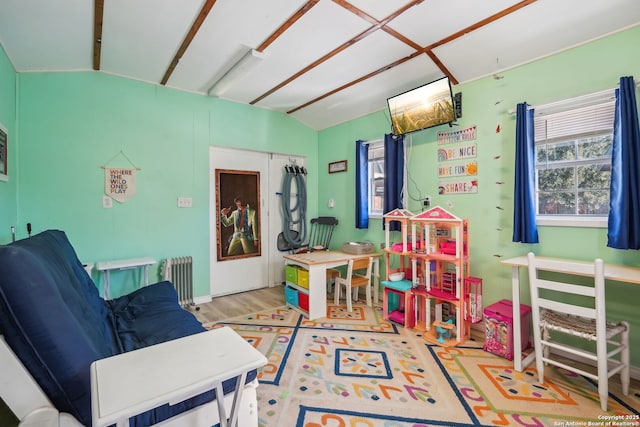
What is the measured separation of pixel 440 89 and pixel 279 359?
2828 millimetres

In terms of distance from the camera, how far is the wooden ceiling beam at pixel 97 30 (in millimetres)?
2067

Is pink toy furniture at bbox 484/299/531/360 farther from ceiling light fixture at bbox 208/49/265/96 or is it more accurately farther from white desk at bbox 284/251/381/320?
ceiling light fixture at bbox 208/49/265/96

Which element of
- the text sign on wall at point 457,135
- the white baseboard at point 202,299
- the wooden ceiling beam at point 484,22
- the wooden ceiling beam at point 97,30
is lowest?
the white baseboard at point 202,299

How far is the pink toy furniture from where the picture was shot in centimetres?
235

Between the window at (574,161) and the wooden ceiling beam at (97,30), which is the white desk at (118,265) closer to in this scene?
the wooden ceiling beam at (97,30)

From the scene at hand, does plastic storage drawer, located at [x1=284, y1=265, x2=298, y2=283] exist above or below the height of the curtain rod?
below

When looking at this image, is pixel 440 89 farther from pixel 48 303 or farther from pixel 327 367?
pixel 48 303

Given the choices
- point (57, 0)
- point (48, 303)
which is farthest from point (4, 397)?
point (57, 0)

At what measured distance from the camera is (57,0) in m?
1.96

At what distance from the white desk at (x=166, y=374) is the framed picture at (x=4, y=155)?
7.82 feet

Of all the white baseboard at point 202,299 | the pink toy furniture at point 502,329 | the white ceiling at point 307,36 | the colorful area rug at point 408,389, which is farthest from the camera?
the white baseboard at point 202,299

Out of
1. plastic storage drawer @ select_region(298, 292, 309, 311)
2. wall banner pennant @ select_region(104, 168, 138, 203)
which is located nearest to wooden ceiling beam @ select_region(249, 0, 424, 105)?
wall banner pennant @ select_region(104, 168, 138, 203)

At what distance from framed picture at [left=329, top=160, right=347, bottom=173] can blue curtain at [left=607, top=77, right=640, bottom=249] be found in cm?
285

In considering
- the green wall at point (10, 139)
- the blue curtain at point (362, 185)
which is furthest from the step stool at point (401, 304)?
the green wall at point (10, 139)
